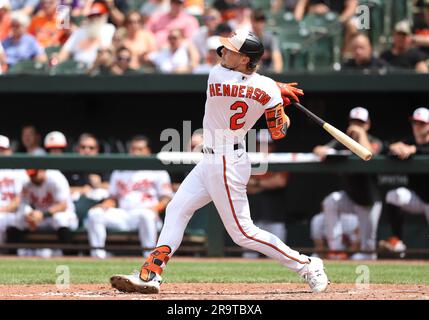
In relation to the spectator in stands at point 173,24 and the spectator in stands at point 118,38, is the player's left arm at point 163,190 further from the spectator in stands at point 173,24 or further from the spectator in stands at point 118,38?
the spectator in stands at point 173,24

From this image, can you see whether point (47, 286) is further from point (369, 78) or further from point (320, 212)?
point (369, 78)

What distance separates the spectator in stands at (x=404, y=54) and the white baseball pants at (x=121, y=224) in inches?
148

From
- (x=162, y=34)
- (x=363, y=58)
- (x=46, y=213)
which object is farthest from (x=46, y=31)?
(x=363, y=58)

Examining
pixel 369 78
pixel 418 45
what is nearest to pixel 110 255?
pixel 369 78

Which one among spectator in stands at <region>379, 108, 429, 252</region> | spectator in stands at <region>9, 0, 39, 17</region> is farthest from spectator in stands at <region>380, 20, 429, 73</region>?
spectator in stands at <region>9, 0, 39, 17</region>

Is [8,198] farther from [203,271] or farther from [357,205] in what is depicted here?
[357,205]

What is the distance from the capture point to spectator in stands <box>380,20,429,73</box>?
11.5 metres

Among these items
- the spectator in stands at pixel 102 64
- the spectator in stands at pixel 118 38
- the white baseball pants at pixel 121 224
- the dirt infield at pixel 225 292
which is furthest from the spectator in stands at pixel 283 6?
the dirt infield at pixel 225 292

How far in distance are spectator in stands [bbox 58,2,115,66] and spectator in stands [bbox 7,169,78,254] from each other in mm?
2584

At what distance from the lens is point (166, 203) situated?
10.2 m

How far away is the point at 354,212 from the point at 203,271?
2006mm

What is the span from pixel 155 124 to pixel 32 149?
5.72ft

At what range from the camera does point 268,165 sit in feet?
33.4

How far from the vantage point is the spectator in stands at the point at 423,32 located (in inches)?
463
